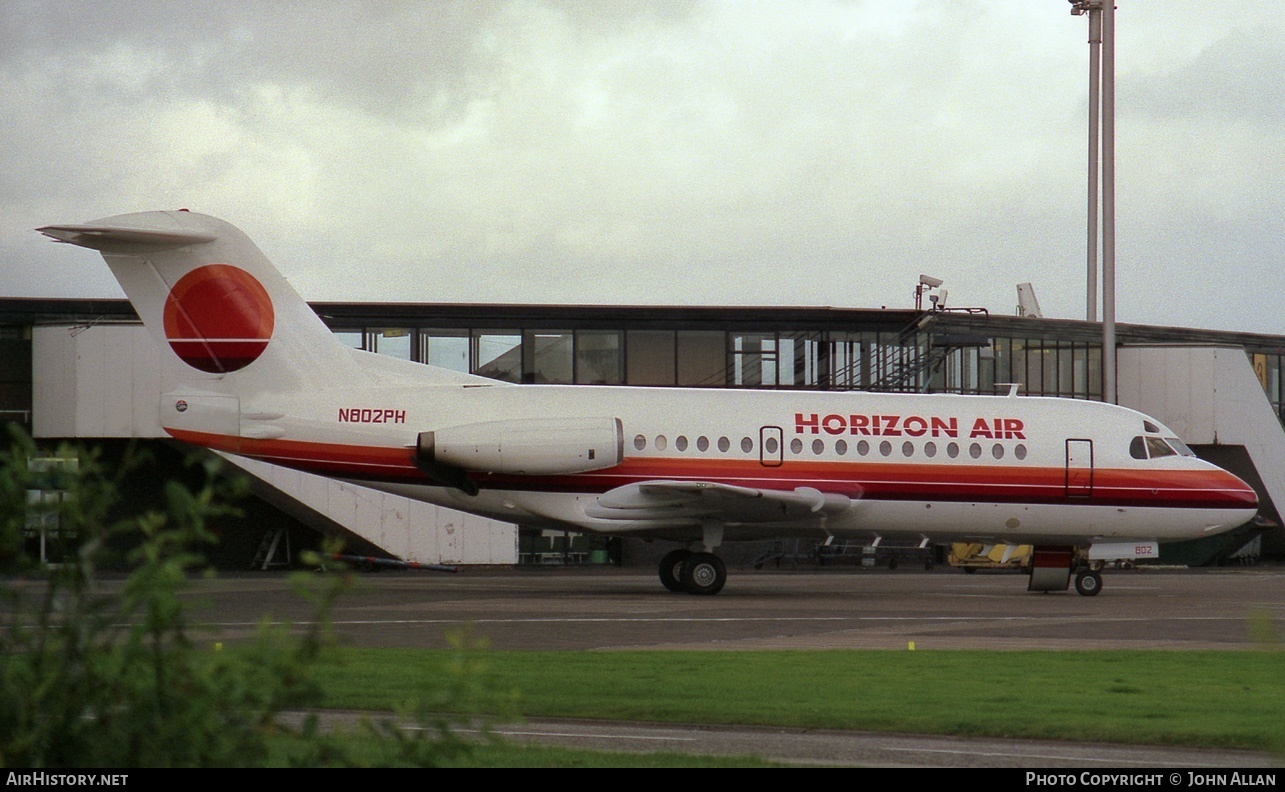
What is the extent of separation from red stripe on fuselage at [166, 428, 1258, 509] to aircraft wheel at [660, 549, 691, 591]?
65.8 inches

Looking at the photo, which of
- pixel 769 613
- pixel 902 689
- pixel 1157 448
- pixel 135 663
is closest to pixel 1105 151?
pixel 1157 448

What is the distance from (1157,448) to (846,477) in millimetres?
6615

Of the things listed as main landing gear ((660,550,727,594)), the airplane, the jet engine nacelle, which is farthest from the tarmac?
the jet engine nacelle

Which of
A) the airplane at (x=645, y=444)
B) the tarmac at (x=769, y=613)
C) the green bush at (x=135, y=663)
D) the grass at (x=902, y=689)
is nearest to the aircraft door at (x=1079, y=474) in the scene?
the airplane at (x=645, y=444)

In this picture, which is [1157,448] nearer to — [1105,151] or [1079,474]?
[1079,474]

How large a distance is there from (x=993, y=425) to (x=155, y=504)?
82.6 feet

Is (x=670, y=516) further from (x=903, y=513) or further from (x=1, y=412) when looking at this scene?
(x=1, y=412)

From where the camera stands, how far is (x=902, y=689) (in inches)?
478

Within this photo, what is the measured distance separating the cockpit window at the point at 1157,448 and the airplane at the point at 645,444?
6 centimetres

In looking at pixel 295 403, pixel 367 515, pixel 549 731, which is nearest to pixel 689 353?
pixel 367 515

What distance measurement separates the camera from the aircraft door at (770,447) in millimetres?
25766

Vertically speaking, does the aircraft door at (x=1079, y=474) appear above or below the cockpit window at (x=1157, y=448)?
below

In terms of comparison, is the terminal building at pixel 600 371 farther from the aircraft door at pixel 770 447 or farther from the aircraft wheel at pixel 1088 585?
the aircraft wheel at pixel 1088 585
